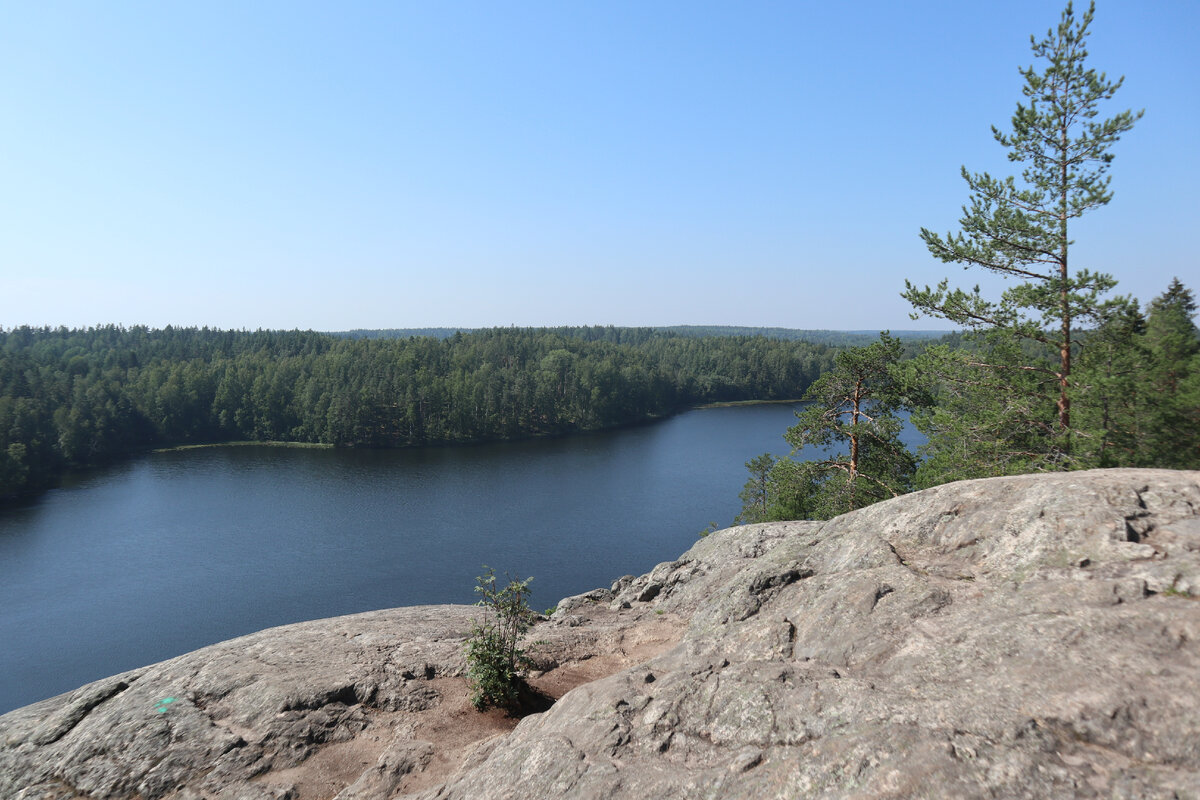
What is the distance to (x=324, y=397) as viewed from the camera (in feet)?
284

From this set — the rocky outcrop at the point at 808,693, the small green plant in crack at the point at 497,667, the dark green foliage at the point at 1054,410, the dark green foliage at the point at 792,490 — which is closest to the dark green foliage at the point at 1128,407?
the dark green foliage at the point at 1054,410

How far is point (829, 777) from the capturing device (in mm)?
4789

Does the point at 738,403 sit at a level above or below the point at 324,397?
below

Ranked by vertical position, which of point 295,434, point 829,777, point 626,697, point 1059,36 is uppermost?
point 1059,36

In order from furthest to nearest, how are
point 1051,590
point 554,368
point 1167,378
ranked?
point 554,368
point 1167,378
point 1051,590

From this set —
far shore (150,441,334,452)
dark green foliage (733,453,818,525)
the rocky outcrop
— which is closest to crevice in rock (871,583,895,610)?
the rocky outcrop

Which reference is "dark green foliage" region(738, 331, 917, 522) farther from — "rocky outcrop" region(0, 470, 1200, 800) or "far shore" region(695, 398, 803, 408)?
"far shore" region(695, 398, 803, 408)

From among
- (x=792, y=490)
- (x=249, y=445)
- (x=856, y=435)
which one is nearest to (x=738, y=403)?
(x=249, y=445)

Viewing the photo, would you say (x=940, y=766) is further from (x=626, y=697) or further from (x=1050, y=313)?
(x=1050, y=313)

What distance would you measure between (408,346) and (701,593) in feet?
340

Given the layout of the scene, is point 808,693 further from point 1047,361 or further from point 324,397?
point 324,397

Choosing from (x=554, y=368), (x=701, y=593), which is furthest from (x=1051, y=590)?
(x=554, y=368)

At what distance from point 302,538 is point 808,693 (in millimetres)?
45716

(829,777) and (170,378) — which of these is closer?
(829,777)
